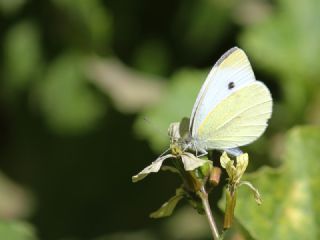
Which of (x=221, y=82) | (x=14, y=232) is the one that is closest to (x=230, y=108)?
(x=221, y=82)

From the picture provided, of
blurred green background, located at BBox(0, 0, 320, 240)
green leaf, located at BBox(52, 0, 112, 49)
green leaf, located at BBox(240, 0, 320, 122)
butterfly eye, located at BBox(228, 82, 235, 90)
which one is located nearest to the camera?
butterfly eye, located at BBox(228, 82, 235, 90)

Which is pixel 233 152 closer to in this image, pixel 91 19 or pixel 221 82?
pixel 221 82

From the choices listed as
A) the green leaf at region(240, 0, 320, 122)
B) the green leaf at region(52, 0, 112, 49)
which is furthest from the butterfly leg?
the green leaf at region(52, 0, 112, 49)

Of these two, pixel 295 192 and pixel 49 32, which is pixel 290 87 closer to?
pixel 295 192

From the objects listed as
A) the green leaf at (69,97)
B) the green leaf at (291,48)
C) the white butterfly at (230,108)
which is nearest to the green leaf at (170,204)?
the white butterfly at (230,108)

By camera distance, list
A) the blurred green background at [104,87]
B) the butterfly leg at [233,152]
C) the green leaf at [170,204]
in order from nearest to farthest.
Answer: the green leaf at [170,204] → the butterfly leg at [233,152] → the blurred green background at [104,87]

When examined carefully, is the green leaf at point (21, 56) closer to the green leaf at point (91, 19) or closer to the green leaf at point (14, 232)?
the green leaf at point (91, 19)

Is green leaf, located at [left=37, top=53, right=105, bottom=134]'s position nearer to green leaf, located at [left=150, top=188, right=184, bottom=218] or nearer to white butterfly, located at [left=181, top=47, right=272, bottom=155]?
white butterfly, located at [left=181, top=47, right=272, bottom=155]
